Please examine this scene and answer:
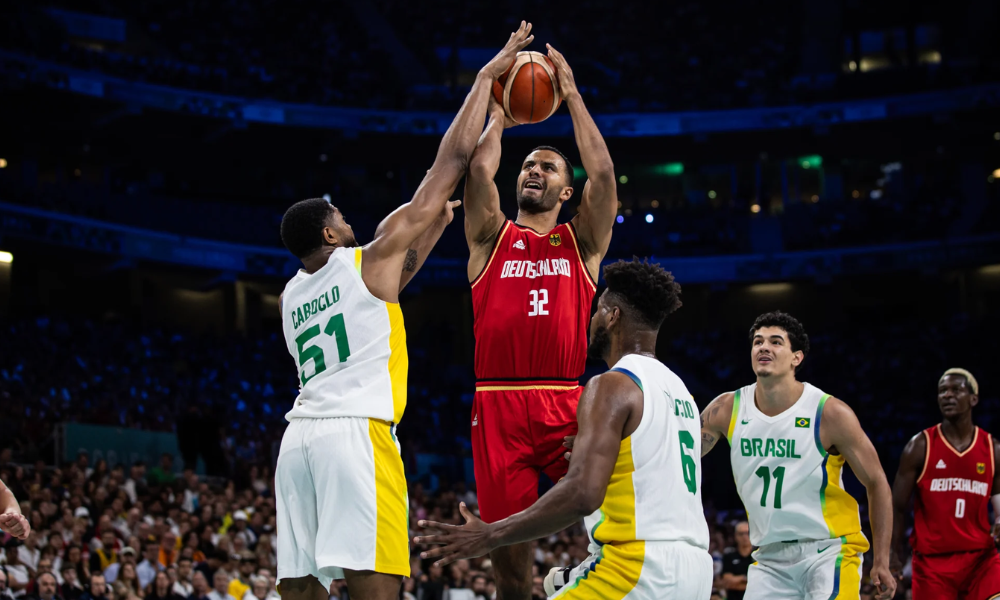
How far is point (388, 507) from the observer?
4.91 meters

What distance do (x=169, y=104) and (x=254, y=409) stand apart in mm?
9041

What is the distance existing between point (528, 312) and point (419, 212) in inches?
38.1

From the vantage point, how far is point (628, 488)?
4.42 meters

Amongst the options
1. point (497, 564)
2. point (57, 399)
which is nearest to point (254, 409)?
point (57, 399)

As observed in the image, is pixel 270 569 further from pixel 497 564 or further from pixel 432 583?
pixel 497 564

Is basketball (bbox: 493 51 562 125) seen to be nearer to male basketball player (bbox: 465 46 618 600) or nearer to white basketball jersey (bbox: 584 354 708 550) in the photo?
male basketball player (bbox: 465 46 618 600)

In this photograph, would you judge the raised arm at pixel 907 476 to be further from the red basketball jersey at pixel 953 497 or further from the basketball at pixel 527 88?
the basketball at pixel 527 88

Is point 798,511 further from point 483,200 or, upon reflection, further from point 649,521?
point 483,200

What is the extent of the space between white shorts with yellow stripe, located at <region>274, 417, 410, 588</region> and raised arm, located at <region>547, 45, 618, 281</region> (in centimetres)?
176

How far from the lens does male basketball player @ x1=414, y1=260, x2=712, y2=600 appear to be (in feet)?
13.8

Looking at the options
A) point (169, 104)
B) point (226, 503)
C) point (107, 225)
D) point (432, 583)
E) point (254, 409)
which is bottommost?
point (432, 583)

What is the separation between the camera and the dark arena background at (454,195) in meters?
23.5

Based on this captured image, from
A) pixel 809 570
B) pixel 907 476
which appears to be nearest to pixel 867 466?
pixel 809 570

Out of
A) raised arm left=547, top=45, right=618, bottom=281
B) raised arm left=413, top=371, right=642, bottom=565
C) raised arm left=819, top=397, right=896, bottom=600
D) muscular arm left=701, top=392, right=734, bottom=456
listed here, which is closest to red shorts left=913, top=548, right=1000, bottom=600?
raised arm left=819, top=397, right=896, bottom=600
